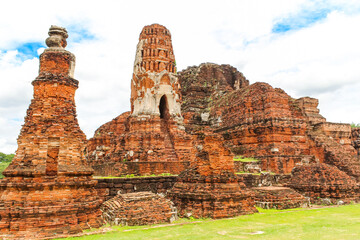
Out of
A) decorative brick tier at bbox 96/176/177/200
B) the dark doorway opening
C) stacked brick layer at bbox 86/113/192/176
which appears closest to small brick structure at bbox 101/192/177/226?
decorative brick tier at bbox 96/176/177/200

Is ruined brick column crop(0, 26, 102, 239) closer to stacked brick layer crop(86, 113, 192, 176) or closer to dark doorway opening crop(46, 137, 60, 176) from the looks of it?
dark doorway opening crop(46, 137, 60, 176)

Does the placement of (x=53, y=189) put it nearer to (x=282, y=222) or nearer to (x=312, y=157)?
(x=282, y=222)

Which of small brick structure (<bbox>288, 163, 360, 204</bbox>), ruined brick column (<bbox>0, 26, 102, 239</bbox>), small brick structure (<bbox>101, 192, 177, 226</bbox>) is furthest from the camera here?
small brick structure (<bbox>288, 163, 360, 204</bbox>)

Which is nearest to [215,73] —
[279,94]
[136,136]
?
[279,94]

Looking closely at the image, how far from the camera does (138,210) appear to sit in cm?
811

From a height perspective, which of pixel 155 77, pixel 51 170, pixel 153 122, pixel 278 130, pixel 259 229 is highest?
pixel 155 77

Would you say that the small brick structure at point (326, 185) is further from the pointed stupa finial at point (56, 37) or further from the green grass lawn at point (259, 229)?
the pointed stupa finial at point (56, 37)

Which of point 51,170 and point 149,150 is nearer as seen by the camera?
point 51,170

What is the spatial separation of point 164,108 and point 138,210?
922 centimetres

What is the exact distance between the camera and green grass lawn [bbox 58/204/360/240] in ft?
21.3

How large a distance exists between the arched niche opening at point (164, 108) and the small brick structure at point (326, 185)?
7.49m

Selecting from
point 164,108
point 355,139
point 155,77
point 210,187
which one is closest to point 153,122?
point 164,108

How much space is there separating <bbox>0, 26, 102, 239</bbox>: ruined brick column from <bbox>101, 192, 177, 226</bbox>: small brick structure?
647 millimetres

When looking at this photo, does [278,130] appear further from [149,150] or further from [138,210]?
[138,210]
